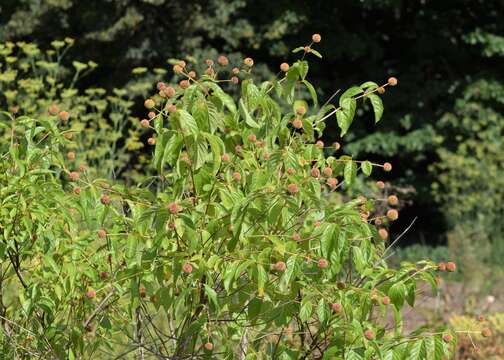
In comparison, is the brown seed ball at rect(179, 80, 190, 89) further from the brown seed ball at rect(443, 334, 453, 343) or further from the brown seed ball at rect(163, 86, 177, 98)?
the brown seed ball at rect(443, 334, 453, 343)

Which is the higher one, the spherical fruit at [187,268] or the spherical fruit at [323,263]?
the spherical fruit at [187,268]

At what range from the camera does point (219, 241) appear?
3145mm

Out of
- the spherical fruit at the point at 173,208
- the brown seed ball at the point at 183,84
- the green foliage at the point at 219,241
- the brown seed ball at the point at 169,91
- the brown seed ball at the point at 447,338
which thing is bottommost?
the brown seed ball at the point at 447,338

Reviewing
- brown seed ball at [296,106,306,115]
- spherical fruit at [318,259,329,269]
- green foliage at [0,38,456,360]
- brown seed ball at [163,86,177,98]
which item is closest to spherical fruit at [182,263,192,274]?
green foliage at [0,38,456,360]

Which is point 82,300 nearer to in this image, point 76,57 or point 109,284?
point 109,284

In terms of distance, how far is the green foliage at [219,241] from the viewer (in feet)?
9.13

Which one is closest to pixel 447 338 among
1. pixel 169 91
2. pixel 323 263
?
pixel 323 263

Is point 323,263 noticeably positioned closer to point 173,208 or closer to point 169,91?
point 173,208

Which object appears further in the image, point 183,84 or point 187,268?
point 183,84

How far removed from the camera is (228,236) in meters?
3.01

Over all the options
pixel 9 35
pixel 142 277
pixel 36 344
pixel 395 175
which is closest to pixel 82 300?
pixel 36 344

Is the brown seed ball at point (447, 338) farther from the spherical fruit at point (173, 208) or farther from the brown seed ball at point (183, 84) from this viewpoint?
the brown seed ball at point (183, 84)

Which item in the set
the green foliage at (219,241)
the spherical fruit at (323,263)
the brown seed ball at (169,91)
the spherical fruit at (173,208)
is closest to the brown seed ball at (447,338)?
the green foliage at (219,241)

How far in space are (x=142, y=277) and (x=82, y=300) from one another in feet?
1.83
